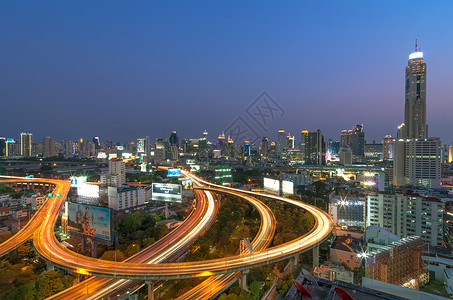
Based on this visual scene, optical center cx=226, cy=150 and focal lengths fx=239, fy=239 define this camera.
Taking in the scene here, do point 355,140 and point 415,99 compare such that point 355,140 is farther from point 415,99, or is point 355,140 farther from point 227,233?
point 227,233

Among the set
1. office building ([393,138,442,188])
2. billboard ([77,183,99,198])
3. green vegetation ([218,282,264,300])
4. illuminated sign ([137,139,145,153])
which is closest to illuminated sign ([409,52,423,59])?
office building ([393,138,442,188])

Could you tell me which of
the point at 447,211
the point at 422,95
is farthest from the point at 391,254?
the point at 422,95

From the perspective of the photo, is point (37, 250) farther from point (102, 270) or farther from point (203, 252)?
point (203, 252)

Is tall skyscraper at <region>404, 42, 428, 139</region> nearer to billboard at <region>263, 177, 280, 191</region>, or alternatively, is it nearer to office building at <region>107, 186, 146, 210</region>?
billboard at <region>263, 177, 280, 191</region>

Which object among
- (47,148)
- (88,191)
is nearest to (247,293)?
(88,191)

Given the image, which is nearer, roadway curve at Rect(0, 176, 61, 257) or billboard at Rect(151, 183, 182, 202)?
roadway curve at Rect(0, 176, 61, 257)

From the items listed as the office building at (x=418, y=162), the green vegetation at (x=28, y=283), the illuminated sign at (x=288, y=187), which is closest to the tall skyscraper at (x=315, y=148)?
the office building at (x=418, y=162)
